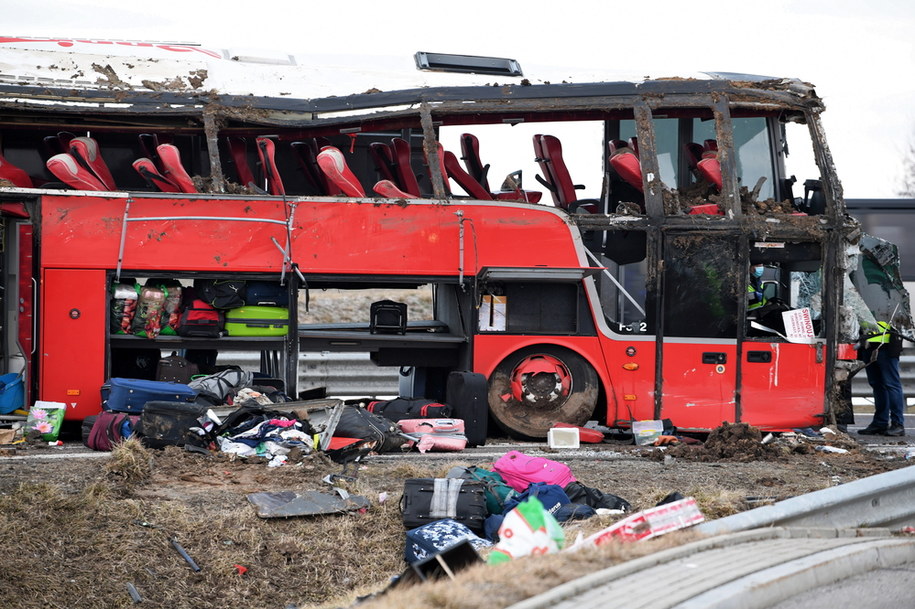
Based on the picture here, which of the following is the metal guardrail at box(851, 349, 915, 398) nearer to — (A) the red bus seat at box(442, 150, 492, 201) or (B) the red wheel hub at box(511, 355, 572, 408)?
(B) the red wheel hub at box(511, 355, 572, 408)

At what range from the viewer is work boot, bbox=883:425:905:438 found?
481 inches

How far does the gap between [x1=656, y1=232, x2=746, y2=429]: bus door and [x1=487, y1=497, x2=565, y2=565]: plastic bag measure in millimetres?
6110

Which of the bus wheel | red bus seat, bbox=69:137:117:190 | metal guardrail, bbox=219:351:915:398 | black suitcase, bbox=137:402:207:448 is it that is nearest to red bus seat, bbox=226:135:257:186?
red bus seat, bbox=69:137:117:190

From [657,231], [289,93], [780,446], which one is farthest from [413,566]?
[289,93]

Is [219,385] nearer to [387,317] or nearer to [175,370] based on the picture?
[175,370]

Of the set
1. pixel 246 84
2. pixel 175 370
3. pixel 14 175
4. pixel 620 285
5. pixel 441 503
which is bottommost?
pixel 441 503

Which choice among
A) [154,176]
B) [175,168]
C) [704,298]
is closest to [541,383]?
[704,298]

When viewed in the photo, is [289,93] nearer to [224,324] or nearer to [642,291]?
[224,324]

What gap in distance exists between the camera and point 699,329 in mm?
10734

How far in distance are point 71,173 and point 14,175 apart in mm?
870

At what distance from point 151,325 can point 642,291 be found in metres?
4.88

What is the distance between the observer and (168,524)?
6.46 m

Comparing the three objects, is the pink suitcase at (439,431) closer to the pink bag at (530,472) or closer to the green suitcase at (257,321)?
the green suitcase at (257,321)

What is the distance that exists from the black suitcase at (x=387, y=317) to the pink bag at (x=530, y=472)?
338cm
